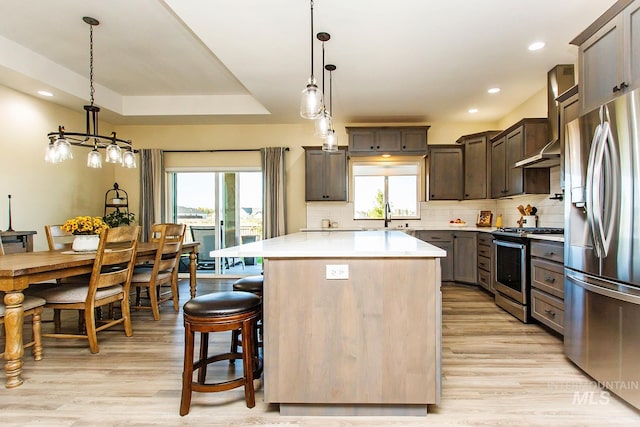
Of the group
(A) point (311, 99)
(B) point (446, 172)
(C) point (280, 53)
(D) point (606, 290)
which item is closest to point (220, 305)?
(A) point (311, 99)

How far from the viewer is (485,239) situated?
4652 mm

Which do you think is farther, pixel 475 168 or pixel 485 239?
pixel 475 168

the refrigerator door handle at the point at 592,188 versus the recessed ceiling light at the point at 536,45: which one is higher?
the recessed ceiling light at the point at 536,45

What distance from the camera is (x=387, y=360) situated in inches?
71.0

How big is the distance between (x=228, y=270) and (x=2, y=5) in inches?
174

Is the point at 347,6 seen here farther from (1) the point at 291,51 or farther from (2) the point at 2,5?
(2) the point at 2,5

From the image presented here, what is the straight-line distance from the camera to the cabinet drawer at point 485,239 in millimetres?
4453

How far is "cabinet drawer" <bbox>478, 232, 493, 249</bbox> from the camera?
4.45m

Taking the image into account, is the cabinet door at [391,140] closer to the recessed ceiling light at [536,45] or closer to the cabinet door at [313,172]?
the cabinet door at [313,172]

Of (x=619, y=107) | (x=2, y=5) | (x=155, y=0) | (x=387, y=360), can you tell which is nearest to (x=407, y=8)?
(x=619, y=107)

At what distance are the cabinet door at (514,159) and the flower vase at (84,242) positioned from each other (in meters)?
4.81

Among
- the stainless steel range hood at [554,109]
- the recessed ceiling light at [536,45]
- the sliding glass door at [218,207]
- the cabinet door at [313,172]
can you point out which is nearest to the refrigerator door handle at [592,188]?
the stainless steel range hood at [554,109]

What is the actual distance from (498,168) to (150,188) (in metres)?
5.62

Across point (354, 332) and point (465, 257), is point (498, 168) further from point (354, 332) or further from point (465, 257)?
point (354, 332)
